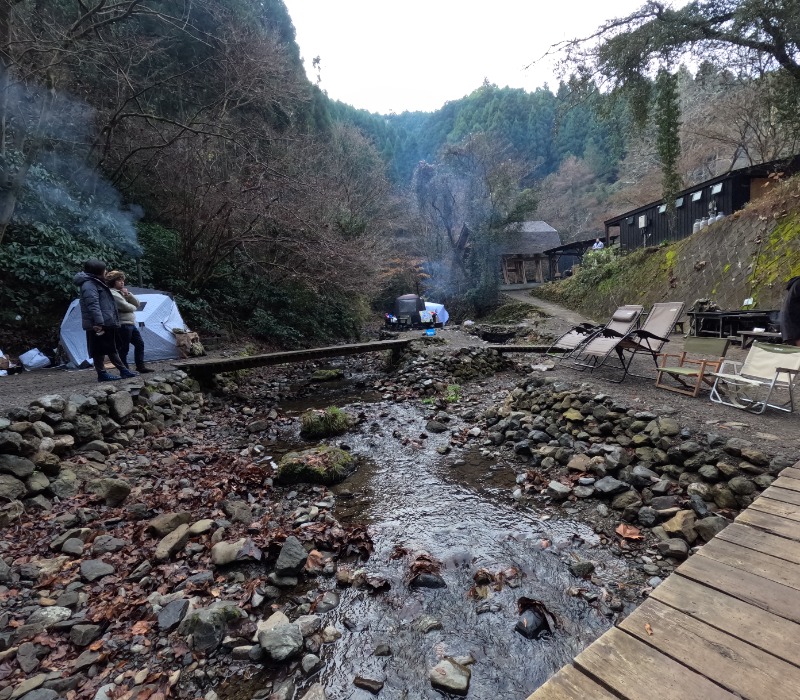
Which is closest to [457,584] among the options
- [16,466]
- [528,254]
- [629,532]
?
[629,532]

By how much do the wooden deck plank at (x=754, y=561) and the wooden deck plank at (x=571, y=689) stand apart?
1.08 metres

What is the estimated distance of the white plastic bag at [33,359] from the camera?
7129 millimetres

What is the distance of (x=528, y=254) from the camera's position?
28.8 meters

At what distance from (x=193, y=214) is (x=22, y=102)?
12.1ft

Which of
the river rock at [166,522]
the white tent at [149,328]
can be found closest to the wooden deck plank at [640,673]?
the river rock at [166,522]

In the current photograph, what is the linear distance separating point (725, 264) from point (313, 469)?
13.5 metres

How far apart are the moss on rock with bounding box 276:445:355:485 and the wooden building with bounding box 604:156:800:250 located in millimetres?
15217

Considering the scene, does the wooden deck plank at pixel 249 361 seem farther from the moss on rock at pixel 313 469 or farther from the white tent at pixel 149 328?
the moss on rock at pixel 313 469

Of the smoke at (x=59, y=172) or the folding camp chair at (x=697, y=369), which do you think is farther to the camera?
the smoke at (x=59, y=172)

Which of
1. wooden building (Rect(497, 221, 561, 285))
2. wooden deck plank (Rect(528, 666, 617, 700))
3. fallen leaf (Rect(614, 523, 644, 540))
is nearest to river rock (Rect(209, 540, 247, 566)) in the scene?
wooden deck plank (Rect(528, 666, 617, 700))

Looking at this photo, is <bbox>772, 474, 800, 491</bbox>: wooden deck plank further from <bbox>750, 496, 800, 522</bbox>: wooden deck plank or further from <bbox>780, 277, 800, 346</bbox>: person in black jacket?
<bbox>780, 277, 800, 346</bbox>: person in black jacket

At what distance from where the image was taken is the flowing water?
207cm

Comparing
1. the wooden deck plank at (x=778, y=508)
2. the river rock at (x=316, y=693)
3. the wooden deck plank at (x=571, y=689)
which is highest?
the wooden deck plank at (x=571, y=689)

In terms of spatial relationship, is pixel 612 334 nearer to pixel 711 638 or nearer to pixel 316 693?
pixel 711 638
